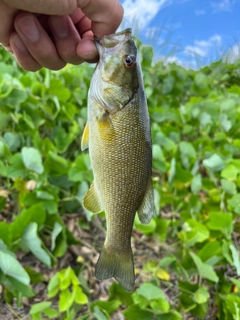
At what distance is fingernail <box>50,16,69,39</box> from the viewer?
1363 millimetres

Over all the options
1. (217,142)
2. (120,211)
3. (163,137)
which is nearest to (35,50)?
(120,211)

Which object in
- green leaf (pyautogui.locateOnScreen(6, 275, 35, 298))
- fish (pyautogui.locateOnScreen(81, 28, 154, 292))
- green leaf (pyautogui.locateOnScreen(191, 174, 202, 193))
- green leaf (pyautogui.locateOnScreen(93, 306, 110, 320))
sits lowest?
green leaf (pyautogui.locateOnScreen(191, 174, 202, 193))

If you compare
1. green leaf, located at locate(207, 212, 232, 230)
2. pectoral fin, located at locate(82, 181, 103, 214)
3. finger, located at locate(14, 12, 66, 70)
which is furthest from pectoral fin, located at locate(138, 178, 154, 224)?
green leaf, located at locate(207, 212, 232, 230)

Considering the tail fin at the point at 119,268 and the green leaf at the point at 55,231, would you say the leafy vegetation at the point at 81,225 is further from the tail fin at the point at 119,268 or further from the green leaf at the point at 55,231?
the tail fin at the point at 119,268

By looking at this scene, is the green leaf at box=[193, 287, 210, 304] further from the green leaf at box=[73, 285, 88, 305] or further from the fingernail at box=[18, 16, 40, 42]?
the fingernail at box=[18, 16, 40, 42]

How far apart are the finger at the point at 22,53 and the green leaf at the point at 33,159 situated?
42 cm

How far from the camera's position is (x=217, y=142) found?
9.92ft

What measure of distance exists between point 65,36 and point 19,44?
0.54ft

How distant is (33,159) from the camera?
183cm

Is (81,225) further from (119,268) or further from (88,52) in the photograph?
(88,52)

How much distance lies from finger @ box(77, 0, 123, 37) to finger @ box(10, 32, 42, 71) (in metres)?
0.31

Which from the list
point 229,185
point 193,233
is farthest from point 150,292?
point 229,185

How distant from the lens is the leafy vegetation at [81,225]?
5.65 ft

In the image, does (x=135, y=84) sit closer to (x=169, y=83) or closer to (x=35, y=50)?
(x=35, y=50)
